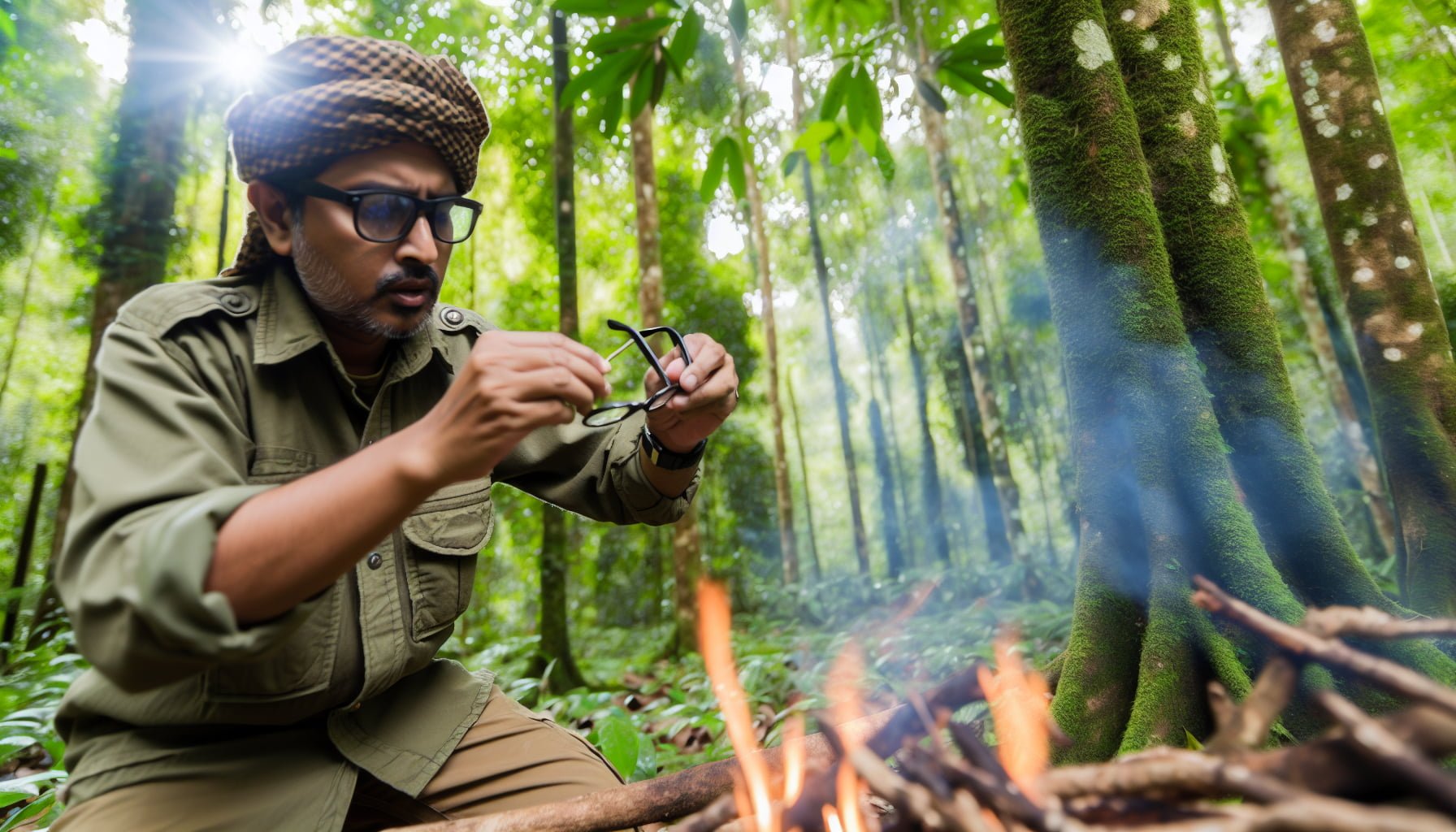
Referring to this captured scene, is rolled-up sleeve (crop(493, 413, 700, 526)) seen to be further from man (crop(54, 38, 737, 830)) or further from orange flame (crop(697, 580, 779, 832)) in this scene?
orange flame (crop(697, 580, 779, 832))

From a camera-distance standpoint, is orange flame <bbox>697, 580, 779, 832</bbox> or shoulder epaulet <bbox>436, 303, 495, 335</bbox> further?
shoulder epaulet <bbox>436, 303, 495, 335</bbox>

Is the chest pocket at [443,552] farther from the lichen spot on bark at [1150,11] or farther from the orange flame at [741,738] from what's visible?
the lichen spot on bark at [1150,11]

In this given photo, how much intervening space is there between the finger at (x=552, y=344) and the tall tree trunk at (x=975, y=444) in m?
12.1

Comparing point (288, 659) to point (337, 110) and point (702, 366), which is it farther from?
point (337, 110)

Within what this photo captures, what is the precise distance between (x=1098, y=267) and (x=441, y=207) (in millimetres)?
1920

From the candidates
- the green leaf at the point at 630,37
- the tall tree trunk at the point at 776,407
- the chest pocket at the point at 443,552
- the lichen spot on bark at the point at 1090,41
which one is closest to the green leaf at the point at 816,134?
the green leaf at the point at 630,37

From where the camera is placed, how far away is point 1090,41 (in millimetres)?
2357

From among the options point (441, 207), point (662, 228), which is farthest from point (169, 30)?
point (441, 207)

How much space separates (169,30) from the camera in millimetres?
6914

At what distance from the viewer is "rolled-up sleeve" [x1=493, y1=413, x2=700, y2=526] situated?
218 cm

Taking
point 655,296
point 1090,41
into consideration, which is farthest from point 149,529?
point 655,296

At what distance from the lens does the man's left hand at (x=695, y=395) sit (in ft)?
6.26

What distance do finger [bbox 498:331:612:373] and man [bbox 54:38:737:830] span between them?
0.03ft

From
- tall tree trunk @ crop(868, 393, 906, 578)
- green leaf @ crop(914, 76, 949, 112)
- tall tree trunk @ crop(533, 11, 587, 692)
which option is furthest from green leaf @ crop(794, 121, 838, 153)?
tall tree trunk @ crop(868, 393, 906, 578)
